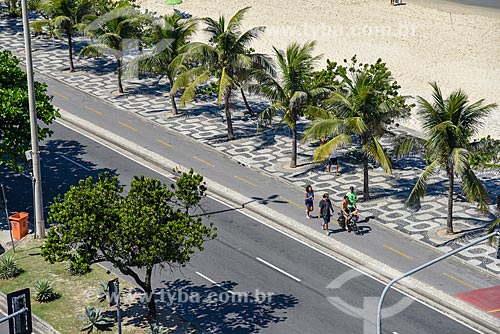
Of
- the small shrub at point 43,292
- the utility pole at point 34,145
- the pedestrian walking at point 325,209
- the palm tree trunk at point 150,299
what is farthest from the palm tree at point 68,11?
the palm tree trunk at point 150,299

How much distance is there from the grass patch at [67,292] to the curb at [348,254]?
8.23m

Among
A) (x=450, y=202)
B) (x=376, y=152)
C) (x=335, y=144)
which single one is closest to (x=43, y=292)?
(x=335, y=144)

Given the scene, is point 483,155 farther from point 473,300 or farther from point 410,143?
point 473,300

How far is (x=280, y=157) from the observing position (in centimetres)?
4888

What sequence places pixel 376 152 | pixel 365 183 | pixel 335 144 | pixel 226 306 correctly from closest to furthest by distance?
pixel 226 306 < pixel 376 152 < pixel 335 144 < pixel 365 183

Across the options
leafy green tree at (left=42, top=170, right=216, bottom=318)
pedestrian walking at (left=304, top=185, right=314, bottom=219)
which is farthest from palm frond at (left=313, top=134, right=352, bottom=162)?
leafy green tree at (left=42, top=170, right=216, bottom=318)

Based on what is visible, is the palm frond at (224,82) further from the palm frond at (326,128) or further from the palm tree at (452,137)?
the palm tree at (452,137)

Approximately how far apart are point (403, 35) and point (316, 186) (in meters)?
29.5

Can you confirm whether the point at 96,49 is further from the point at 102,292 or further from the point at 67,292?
the point at 102,292

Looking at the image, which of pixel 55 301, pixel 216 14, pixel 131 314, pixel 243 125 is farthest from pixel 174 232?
pixel 216 14

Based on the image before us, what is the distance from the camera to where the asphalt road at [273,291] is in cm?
3303

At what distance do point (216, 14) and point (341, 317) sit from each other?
47977 millimetres

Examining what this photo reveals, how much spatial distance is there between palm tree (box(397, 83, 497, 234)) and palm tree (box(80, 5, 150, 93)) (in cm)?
2306

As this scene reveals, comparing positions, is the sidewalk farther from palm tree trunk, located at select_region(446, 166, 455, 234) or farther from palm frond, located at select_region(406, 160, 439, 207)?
palm frond, located at select_region(406, 160, 439, 207)
